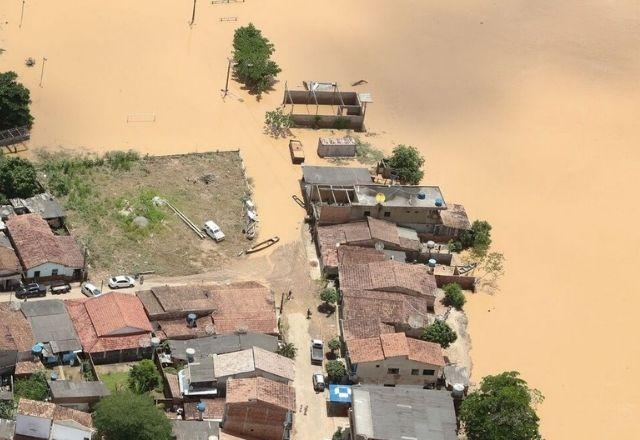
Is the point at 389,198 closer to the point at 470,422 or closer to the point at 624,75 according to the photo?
the point at 470,422

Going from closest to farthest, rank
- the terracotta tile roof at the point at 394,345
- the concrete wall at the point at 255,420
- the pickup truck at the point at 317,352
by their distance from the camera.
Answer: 1. the concrete wall at the point at 255,420
2. the terracotta tile roof at the point at 394,345
3. the pickup truck at the point at 317,352

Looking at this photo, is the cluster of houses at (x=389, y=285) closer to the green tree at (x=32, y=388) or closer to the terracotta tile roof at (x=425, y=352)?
the terracotta tile roof at (x=425, y=352)

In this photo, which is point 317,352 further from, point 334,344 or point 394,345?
point 394,345

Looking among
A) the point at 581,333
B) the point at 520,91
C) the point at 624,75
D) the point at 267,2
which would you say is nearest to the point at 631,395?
the point at 581,333

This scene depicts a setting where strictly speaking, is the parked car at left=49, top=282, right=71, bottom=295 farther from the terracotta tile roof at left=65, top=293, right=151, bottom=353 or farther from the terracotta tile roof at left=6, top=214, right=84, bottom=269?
the terracotta tile roof at left=65, top=293, right=151, bottom=353

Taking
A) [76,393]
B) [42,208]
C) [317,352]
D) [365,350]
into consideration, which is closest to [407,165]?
[317,352]

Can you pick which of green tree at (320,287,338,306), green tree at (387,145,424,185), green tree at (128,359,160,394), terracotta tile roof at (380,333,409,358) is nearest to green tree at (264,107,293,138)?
green tree at (387,145,424,185)

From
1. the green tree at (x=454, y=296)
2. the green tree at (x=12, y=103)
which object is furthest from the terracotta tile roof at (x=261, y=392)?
the green tree at (x=12, y=103)

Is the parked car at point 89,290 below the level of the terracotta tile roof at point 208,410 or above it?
above
